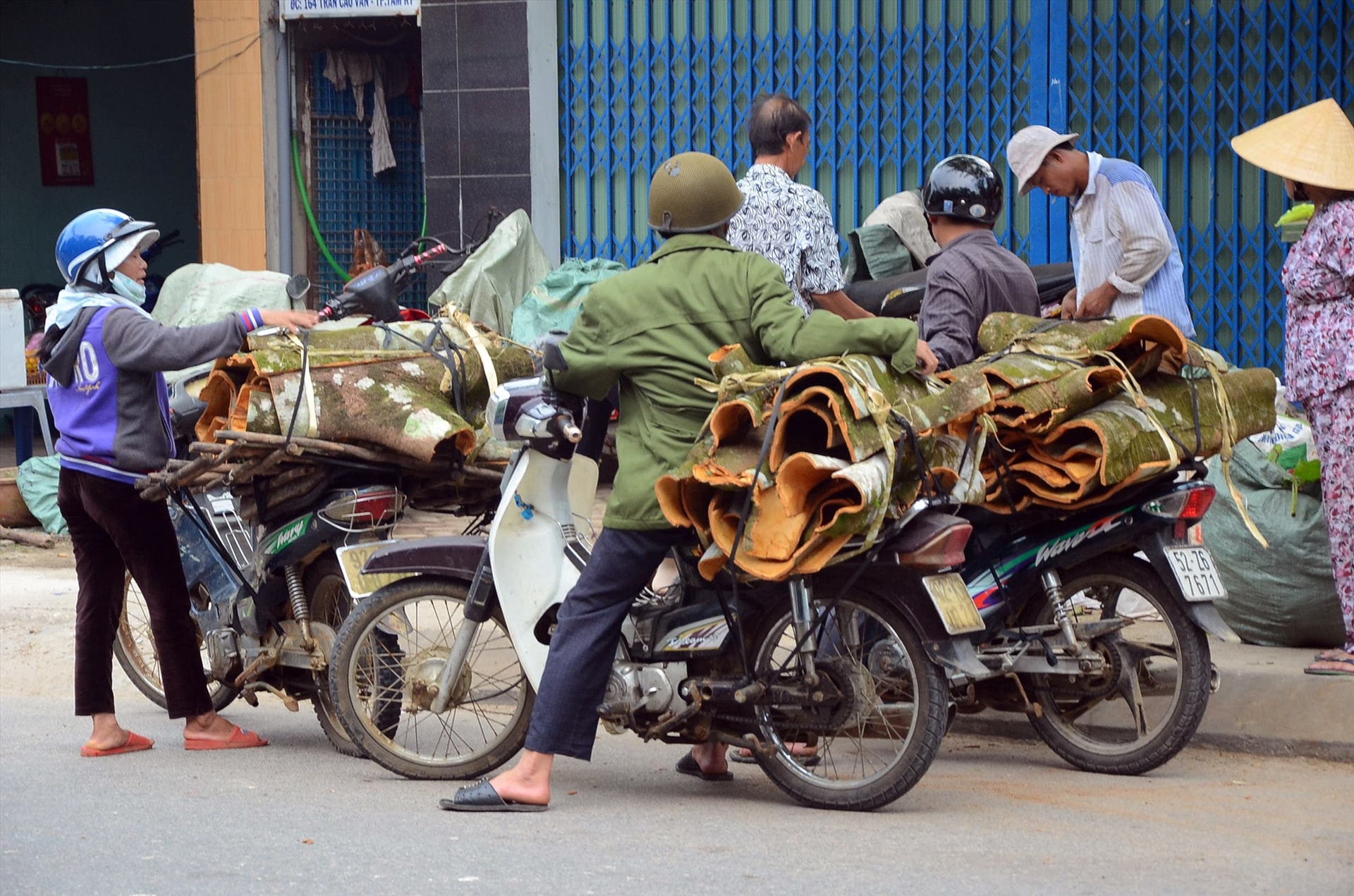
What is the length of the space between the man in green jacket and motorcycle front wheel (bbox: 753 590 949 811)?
0.42 meters

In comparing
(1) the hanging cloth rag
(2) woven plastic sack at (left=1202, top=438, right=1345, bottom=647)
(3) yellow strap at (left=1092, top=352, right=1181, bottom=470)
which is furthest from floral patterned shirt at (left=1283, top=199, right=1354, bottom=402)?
(1) the hanging cloth rag

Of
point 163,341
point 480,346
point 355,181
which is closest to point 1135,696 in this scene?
point 480,346

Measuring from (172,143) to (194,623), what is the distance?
11.6 meters

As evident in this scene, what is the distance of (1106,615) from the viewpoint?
5.22 metres

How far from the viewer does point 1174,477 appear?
512 cm

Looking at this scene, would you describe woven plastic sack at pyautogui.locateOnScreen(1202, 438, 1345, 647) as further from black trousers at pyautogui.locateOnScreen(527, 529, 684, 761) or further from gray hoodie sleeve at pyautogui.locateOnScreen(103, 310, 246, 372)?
gray hoodie sleeve at pyautogui.locateOnScreen(103, 310, 246, 372)

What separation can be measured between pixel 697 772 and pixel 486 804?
0.78 metres

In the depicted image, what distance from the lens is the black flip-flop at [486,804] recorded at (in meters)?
4.81

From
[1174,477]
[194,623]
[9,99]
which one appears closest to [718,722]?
[1174,477]

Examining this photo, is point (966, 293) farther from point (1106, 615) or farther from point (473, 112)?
point (473, 112)

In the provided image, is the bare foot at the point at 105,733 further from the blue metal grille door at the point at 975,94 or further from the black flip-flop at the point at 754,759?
the blue metal grille door at the point at 975,94

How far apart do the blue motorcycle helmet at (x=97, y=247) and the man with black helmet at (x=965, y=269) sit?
2.43 m

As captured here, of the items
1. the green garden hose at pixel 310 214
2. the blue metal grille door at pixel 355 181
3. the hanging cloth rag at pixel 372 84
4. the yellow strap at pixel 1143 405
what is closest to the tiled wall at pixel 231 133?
the green garden hose at pixel 310 214

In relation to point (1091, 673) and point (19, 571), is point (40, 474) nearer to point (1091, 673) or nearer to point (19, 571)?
point (19, 571)
